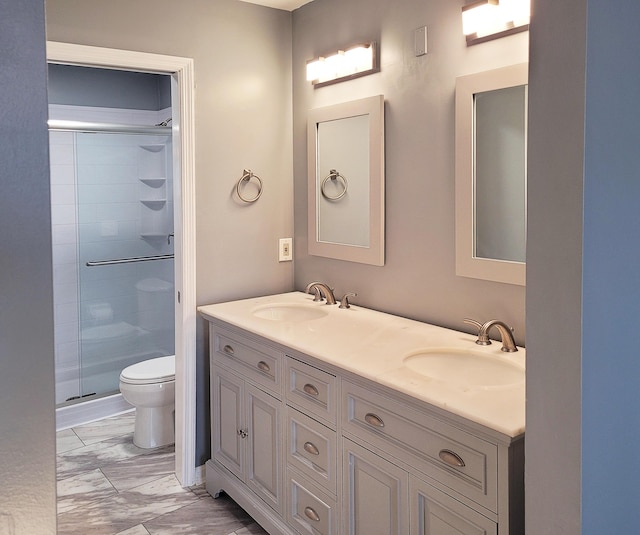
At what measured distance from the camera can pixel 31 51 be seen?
2.09ft

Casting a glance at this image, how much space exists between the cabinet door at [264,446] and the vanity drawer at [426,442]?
479 millimetres

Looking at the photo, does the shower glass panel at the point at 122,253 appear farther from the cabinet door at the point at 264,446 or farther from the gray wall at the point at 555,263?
the gray wall at the point at 555,263

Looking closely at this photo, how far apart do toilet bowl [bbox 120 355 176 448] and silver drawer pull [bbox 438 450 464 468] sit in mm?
2021

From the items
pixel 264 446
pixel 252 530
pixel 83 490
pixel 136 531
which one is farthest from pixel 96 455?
pixel 264 446

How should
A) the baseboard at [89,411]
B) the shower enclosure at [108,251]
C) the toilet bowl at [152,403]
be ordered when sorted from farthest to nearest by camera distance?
the shower enclosure at [108,251]
the baseboard at [89,411]
the toilet bowl at [152,403]

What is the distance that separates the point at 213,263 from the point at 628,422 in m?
2.02

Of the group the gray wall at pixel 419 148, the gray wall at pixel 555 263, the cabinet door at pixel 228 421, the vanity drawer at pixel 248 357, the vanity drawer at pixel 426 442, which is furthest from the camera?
the cabinet door at pixel 228 421

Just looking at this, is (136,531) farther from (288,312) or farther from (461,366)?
(461,366)

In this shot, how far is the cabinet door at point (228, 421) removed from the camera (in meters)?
2.50

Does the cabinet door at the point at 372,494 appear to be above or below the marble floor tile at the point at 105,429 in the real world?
above

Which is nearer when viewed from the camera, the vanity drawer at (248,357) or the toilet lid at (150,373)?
the vanity drawer at (248,357)

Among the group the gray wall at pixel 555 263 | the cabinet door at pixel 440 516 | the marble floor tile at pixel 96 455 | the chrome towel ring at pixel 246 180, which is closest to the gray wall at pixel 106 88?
the chrome towel ring at pixel 246 180

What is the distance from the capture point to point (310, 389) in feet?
6.66

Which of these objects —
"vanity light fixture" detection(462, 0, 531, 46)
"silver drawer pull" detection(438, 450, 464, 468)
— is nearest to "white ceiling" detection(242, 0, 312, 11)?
"vanity light fixture" detection(462, 0, 531, 46)
